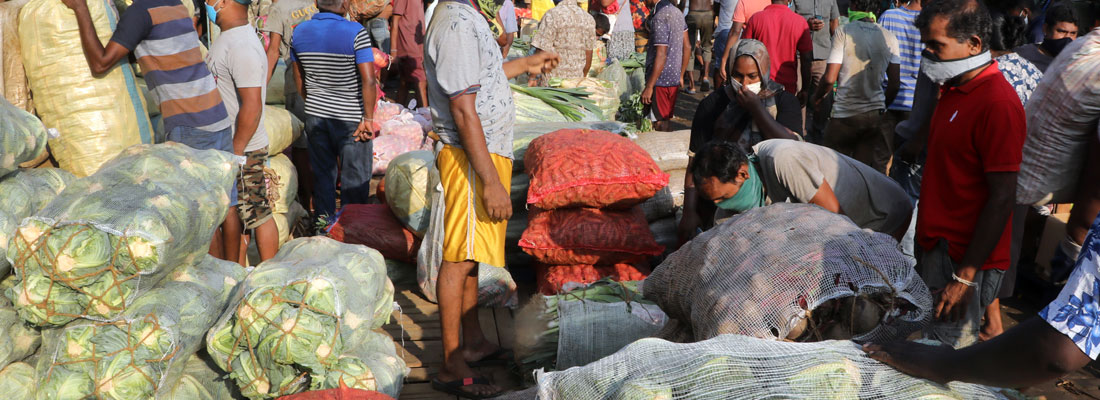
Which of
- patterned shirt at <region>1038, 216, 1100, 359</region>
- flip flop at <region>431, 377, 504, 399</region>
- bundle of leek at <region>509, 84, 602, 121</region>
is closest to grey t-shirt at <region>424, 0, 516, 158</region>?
flip flop at <region>431, 377, 504, 399</region>

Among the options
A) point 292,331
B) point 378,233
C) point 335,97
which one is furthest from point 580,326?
point 335,97

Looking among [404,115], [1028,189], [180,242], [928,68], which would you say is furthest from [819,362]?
[404,115]

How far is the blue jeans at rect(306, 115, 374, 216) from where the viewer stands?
17.4ft

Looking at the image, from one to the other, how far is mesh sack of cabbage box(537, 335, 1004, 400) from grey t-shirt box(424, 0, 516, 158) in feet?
4.81

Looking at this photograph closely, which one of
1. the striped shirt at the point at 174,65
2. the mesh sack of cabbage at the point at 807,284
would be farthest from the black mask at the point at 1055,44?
the striped shirt at the point at 174,65

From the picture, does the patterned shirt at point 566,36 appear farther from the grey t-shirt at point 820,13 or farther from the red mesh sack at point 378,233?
the red mesh sack at point 378,233

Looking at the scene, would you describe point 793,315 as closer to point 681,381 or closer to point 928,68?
point 681,381

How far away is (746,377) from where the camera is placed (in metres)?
1.94

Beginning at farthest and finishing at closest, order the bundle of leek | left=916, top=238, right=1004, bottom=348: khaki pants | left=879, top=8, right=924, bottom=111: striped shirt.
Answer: the bundle of leek < left=879, top=8, right=924, bottom=111: striped shirt < left=916, top=238, right=1004, bottom=348: khaki pants

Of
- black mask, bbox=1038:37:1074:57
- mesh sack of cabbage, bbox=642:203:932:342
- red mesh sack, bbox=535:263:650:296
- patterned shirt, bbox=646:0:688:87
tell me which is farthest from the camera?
patterned shirt, bbox=646:0:688:87

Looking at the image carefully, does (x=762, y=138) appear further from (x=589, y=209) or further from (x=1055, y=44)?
(x=1055, y=44)

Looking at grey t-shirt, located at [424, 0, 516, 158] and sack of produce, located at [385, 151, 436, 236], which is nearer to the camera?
grey t-shirt, located at [424, 0, 516, 158]

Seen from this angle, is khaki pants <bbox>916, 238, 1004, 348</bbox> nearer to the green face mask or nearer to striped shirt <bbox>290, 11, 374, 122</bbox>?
the green face mask

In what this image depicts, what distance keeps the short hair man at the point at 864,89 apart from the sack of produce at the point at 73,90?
4.59 m
